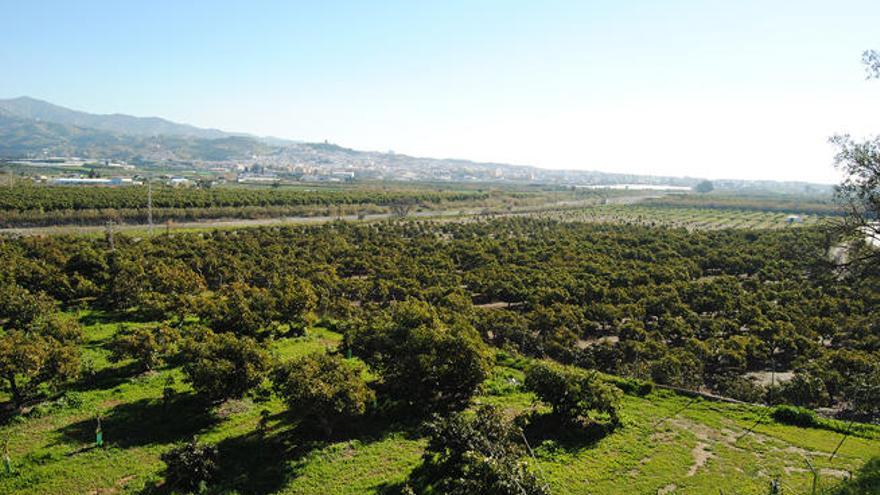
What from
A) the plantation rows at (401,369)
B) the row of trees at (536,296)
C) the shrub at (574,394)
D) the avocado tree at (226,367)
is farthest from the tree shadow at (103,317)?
the shrub at (574,394)

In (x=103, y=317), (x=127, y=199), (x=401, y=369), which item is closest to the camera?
(x=401, y=369)

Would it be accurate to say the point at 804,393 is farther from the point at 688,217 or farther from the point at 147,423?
the point at 688,217

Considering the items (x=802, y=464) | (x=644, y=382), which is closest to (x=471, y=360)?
(x=644, y=382)

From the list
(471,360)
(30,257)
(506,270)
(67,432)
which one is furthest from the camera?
(506,270)

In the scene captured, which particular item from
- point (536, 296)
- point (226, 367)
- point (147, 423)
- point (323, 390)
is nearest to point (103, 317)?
point (147, 423)

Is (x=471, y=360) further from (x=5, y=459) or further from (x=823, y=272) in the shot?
(x=5, y=459)

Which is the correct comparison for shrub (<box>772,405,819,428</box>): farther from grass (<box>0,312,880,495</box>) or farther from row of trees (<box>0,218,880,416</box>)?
row of trees (<box>0,218,880,416</box>)
